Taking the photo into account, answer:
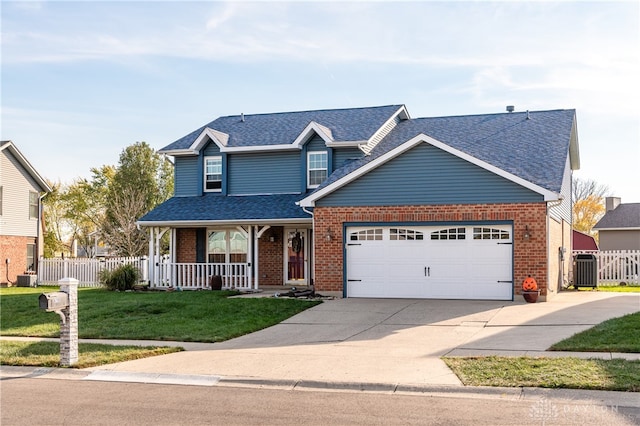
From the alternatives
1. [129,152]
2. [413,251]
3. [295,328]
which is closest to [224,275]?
[413,251]

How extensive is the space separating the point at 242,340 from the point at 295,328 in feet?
5.76

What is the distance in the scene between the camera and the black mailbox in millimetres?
11430

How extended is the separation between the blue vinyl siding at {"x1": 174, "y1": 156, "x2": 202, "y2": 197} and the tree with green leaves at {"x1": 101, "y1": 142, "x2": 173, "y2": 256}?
1938 centimetres

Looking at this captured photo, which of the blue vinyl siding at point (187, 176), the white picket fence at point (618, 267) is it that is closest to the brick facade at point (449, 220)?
the blue vinyl siding at point (187, 176)

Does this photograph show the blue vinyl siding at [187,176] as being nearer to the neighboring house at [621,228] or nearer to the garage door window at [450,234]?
the garage door window at [450,234]

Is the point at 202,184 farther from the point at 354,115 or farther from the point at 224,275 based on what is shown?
the point at 354,115

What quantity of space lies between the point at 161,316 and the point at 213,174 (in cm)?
1067

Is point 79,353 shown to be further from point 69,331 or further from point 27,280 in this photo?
point 27,280

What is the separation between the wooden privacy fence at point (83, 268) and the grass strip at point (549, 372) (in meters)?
19.4

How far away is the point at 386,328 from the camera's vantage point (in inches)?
622

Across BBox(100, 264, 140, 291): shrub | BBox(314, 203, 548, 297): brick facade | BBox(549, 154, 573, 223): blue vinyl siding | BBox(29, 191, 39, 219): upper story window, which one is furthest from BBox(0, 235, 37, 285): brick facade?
BBox(549, 154, 573, 223): blue vinyl siding

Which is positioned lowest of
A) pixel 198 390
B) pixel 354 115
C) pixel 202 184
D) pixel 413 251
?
pixel 198 390

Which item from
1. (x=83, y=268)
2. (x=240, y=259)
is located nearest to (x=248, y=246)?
(x=240, y=259)

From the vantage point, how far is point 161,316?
59.4 ft
